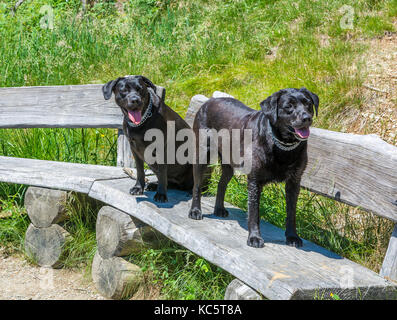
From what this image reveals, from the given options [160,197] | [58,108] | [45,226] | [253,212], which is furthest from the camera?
[58,108]

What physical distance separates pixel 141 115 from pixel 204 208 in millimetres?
896

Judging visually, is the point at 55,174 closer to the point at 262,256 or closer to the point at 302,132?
the point at 262,256

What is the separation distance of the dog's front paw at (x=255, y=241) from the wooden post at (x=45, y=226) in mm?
1976

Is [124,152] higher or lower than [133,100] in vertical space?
lower

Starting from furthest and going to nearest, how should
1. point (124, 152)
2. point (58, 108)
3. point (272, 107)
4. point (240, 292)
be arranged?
point (58, 108) → point (124, 152) → point (272, 107) → point (240, 292)

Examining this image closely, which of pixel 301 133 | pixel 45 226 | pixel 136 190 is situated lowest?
pixel 45 226

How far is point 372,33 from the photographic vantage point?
19.9 ft

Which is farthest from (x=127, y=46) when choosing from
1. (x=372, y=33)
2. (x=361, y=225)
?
(x=361, y=225)

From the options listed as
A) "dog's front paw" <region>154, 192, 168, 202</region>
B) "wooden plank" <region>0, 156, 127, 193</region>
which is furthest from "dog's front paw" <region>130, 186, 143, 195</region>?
"wooden plank" <region>0, 156, 127, 193</region>

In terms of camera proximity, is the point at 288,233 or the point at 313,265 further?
the point at 288,233

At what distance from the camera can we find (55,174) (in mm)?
4340

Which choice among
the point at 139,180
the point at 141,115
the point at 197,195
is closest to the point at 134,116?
the point at 141,115
